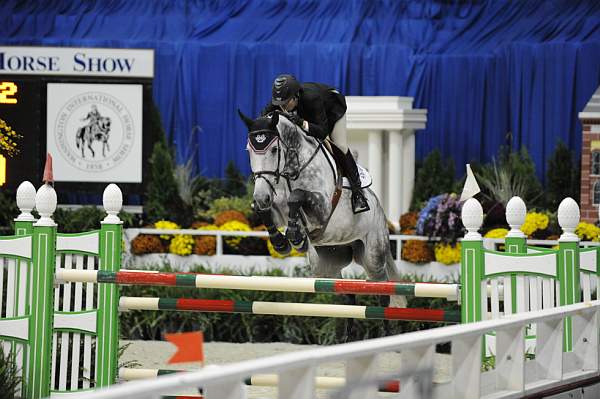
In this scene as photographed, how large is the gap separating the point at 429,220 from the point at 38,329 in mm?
5545

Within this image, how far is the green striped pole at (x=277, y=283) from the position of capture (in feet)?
18.7

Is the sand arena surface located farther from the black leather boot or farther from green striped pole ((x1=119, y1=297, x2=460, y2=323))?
green striped pole ((x1=119, y1=297, x2=460, y2=323))

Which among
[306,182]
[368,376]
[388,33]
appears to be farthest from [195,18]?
[368,376]

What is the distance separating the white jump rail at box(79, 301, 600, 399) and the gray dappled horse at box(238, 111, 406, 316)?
1.58 m

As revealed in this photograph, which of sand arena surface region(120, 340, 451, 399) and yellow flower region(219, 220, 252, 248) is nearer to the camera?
sand arena surface region(120, 340, 451, 399)

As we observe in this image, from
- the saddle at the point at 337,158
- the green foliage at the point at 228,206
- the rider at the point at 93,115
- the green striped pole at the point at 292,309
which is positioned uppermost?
the rider at the point at 93,115

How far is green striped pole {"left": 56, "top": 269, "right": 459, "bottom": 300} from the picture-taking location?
5.71 m

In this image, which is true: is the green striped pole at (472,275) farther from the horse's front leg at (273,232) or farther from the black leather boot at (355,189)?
the black leather boot at (355,189)

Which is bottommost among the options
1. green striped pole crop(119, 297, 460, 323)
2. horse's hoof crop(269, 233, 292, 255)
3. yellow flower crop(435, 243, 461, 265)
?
green striped pole crop(119, 297, 460, 323)

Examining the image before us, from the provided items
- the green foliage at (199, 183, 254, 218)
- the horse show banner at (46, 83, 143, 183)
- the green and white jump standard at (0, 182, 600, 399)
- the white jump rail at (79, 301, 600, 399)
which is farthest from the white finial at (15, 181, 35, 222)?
the green foliage at (199, 183, 254, 218)

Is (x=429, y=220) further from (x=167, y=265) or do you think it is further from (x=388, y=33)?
(x=388, y=33)

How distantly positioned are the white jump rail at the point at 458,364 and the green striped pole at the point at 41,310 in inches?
85.6

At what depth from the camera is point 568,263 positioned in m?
5.64

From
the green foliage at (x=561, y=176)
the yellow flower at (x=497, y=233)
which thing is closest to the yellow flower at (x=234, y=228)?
the yellow flower at (x=497, y=233)
